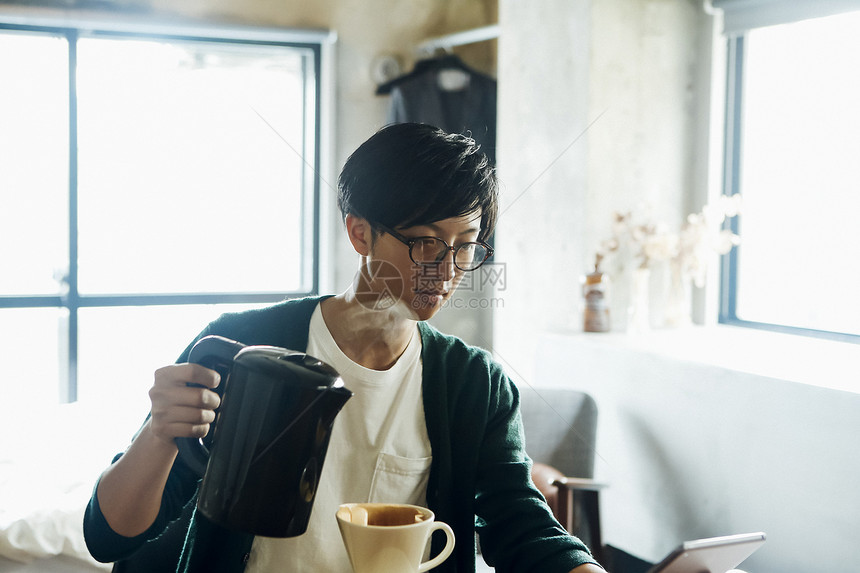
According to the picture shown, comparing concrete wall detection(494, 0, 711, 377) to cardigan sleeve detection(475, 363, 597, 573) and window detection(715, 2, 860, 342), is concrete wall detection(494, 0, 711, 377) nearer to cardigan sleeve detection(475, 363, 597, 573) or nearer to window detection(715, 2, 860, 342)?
window detection(715, 2, 860, 342)

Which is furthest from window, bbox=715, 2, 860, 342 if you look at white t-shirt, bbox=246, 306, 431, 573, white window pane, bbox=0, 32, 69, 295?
white window pane, bbox=0, 32, 69, 295

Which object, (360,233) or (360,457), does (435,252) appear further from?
(360,457)

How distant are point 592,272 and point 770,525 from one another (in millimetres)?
740

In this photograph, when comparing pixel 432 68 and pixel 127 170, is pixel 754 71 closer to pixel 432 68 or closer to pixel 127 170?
pixel 432 68

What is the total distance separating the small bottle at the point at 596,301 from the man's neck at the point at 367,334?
3.74 ft

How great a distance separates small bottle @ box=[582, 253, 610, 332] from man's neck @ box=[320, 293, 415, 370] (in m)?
1.14

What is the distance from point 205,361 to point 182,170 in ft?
7.23

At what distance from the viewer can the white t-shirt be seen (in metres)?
0.80

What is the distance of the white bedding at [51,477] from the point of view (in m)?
1.33

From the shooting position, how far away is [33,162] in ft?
8.63

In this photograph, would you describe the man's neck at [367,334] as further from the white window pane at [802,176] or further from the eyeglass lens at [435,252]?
the white window pane at [802,176]

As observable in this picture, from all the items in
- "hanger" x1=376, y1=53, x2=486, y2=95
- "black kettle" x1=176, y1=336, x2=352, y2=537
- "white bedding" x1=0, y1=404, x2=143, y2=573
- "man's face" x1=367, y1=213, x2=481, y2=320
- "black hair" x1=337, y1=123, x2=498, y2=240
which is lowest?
"white bedding" x1=0, y1=404, x2=143, y2=573

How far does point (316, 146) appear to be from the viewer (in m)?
2.26

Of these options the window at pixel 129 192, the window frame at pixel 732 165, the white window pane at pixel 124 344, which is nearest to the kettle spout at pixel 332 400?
the window frame at pixel 732 165
